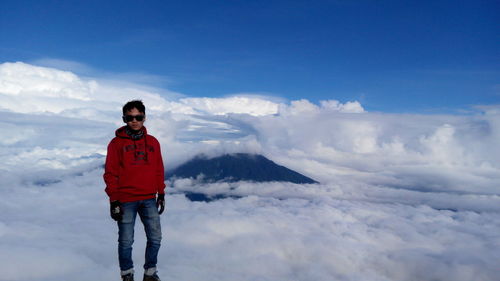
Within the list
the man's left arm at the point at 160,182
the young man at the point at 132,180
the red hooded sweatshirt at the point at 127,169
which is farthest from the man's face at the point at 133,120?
the man's left arm at the point at 160,182

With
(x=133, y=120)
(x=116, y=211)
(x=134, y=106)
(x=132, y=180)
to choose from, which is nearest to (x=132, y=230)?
(x=116, y=211)

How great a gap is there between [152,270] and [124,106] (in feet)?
15.4

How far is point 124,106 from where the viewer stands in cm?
846

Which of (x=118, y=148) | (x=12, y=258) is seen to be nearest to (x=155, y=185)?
(x=118, y=148)

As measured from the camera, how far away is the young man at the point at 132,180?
8.17m

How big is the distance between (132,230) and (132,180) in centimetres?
141

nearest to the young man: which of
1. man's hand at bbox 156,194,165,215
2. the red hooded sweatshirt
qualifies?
the red hooded sweatshirt

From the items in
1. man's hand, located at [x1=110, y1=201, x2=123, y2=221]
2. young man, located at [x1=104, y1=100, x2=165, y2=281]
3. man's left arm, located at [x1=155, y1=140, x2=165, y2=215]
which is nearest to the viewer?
A: man's hand, located at [x1=110, y1=201, x2=123, y2=221]

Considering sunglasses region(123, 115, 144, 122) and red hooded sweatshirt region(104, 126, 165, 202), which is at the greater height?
sunglasses region(123, 115, 144, 122)

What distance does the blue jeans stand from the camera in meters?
8.26

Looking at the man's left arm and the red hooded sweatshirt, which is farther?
the man's left arm

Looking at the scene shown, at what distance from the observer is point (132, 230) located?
27.6ft

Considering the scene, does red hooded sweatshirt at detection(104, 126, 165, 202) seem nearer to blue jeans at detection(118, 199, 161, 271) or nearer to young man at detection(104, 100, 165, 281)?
young man at detection(104, 100, 165, 281)

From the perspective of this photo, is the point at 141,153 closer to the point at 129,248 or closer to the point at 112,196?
the point at 112,196
